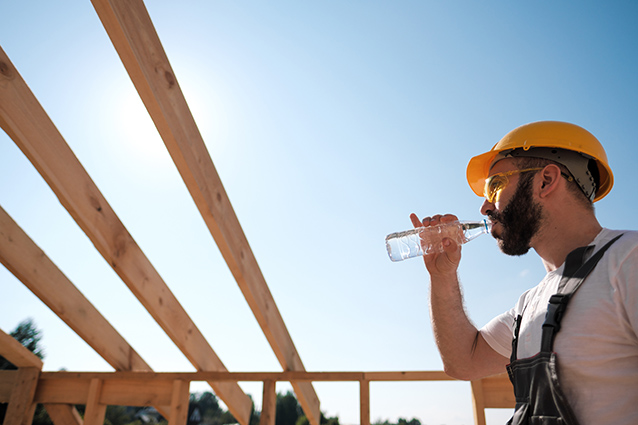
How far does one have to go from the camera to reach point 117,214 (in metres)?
2.91

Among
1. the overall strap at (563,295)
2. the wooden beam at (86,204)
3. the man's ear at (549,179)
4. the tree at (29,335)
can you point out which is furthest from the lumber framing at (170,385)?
the tree at (29,335)

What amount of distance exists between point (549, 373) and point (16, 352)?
13.7 ft

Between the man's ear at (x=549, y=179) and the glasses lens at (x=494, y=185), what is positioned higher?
the glasses lens at (x=494, y=185)

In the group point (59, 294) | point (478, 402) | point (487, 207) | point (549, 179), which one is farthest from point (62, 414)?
point (549, 179)

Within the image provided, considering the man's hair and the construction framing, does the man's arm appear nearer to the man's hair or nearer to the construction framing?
the man's hair

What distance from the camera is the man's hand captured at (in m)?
1.66

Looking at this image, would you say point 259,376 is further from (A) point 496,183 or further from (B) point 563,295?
(B) point 563,295

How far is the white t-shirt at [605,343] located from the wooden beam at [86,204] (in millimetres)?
2462

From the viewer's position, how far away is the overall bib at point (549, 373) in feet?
3.34

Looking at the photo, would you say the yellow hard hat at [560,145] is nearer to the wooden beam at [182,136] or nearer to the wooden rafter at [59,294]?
the wooden beam at [182,136]

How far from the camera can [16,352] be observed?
12.1 feet

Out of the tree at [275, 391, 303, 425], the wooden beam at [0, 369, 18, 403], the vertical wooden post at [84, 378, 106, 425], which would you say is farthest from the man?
the tree at [275, 391, 303, 425]

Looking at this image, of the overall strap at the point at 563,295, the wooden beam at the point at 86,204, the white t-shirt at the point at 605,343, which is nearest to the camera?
the white t-shirt at the point at 605,343

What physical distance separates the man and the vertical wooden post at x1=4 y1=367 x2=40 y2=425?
3.89 metres
